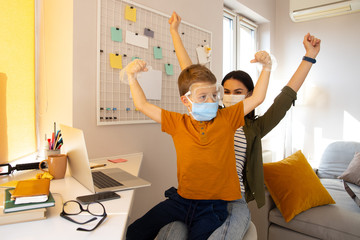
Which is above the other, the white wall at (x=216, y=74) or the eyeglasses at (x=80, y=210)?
the white wall at (x=216, y=74)

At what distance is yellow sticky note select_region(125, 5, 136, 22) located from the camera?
5.68 ft

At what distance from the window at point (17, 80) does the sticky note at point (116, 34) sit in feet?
1.66

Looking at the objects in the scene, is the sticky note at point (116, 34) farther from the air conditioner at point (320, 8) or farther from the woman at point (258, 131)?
the air conditioner at point (320, 8)

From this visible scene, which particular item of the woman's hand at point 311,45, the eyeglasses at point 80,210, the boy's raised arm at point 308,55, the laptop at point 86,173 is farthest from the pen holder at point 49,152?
the woman's hand at point 311,45

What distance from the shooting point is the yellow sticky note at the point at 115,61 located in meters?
1.66

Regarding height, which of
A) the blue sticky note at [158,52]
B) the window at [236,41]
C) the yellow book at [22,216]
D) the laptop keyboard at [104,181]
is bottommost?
the yellow book at [22,216]

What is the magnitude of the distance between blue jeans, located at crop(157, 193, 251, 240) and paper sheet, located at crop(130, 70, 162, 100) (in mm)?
1065

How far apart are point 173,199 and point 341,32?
3392mm

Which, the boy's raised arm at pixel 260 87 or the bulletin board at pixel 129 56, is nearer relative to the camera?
the boy's raised arm at pixel 260 87

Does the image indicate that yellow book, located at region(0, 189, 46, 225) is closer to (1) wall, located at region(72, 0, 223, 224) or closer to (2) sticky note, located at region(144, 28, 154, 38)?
(1) wall, located at region(72, 0, 223, 224)

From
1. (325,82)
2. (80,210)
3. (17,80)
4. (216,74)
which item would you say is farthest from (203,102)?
(325,82)

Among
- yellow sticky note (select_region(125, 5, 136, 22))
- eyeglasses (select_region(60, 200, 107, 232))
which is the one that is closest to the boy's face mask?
eyeglasses (select_region(60, 200, 107, 232))

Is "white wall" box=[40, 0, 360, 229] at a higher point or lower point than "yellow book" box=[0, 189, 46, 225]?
higher

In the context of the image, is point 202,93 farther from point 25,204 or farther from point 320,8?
point 320,8
